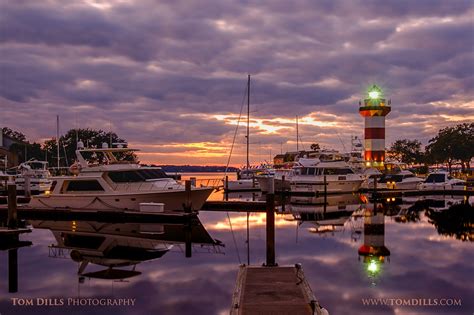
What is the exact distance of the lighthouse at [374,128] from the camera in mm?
62438

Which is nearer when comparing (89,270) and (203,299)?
(203,299)

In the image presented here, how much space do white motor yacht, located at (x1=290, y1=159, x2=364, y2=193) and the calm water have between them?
50.4ft

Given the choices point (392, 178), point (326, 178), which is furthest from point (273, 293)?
point (392, 178)

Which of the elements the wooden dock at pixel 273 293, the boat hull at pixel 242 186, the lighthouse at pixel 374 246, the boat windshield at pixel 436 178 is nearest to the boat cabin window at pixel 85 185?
the lighthouse at pixel 374 246

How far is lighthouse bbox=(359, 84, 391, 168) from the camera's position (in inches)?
A: 2458

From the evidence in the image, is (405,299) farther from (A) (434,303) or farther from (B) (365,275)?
(B) (365,275)

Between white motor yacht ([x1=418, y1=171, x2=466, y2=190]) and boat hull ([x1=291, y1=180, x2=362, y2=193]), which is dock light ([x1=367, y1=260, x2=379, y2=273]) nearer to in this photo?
boat hull ([x1=291, y1=180, x2=362, y2=193])

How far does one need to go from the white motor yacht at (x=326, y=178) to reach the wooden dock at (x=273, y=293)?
3439 centimetres

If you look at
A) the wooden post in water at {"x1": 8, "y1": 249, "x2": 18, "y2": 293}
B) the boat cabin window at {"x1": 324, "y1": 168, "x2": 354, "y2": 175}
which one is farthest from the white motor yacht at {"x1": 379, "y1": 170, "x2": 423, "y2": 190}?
the wooden post in water at {"x1": 8, "y1": 249, "x2": 18, "y2": 293}

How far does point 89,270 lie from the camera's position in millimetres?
17406

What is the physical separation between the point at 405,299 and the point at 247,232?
45.3 ft

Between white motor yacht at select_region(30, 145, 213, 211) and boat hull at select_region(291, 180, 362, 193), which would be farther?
boat hull at select_region(291, 180, 362, 193)

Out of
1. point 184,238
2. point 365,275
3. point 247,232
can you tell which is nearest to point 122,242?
point 184,238

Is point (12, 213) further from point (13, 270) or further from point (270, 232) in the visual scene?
point (270, 232)
